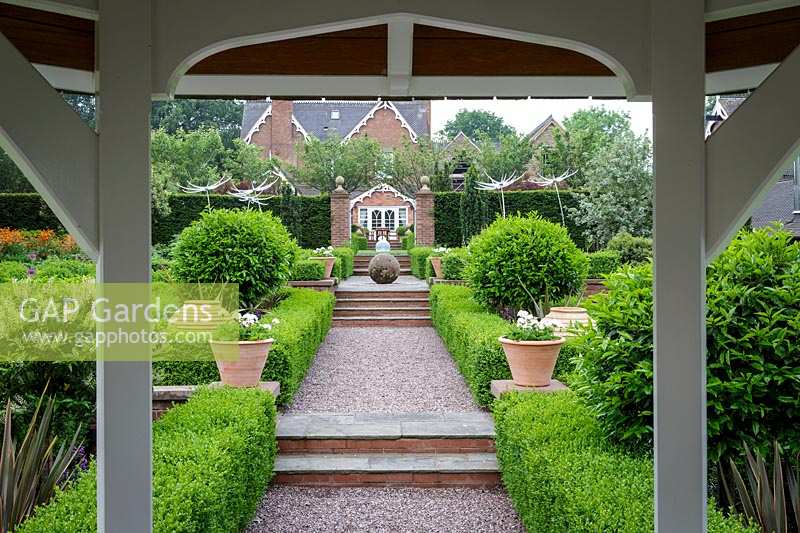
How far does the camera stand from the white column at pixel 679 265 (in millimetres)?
2281

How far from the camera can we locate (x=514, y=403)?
5.32 meters

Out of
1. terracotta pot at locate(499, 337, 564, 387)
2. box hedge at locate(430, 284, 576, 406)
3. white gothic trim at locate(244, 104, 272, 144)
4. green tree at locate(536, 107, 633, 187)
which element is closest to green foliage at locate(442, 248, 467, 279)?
box hedge at locate(430, 284, 576, 406)

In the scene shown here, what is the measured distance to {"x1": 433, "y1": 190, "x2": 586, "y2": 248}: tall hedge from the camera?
23.4 meters

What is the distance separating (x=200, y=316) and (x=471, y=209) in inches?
594

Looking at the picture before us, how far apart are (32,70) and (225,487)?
7.96ft

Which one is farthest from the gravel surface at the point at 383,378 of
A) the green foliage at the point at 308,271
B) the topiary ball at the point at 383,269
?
the topiary ball at the point at 383,269

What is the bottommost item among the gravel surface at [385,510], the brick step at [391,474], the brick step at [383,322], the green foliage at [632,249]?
the gravel surface at [385,510]

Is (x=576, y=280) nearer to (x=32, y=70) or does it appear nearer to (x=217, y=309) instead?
(x=217, y=309)

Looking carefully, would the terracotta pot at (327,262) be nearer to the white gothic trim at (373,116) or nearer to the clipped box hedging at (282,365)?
the clipped box hedging at (282,365)

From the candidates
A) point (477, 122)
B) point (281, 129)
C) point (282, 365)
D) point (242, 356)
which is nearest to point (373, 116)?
point (281, 129)

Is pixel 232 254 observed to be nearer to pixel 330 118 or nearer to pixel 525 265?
pixel 525 265

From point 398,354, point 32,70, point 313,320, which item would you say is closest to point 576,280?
point 398,354

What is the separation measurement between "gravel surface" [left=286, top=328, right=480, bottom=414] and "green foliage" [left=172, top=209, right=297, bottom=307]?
1.48 m

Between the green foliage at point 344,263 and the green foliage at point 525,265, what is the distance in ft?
25.1
